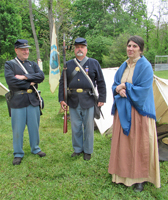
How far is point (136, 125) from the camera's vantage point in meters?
2.39

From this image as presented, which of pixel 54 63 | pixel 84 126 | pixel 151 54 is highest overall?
pixel 151 54

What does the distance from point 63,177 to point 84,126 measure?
92 centimetres

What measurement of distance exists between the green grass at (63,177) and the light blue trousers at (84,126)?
0.30 m

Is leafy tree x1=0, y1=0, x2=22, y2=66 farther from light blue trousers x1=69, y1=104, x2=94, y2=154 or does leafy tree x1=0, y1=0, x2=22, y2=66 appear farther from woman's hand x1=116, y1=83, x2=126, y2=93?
woman's hand x1=116, y1=83, x2=126, y2=93

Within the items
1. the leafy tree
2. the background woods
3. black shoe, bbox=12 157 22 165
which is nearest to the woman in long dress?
black shoe, bbox=12 157 22 165

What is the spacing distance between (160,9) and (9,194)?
→ 103 feet

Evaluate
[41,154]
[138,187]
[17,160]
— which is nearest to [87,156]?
[41,154]

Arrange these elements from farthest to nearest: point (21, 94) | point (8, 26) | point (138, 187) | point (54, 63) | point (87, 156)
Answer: point (8, 26) → point (54, 63) → point (87, 156) → point (21, 94) → point (138, 187)

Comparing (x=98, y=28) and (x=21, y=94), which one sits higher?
(x=98, y=28)

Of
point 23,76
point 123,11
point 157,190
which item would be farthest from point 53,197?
point 123,11

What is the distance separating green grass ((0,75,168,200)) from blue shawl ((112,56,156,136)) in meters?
0.91

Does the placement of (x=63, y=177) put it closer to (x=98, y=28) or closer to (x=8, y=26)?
(x=8, y=26)

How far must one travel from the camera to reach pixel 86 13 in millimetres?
29391

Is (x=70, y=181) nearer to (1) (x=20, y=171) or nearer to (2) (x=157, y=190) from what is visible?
(1) (x=20, y=171)
